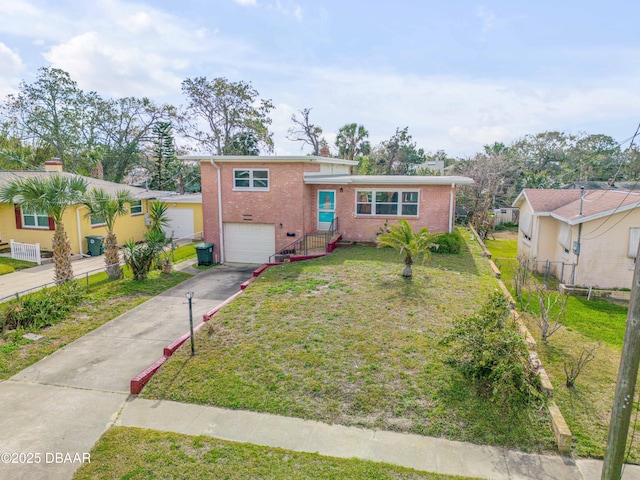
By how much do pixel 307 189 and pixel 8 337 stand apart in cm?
1189

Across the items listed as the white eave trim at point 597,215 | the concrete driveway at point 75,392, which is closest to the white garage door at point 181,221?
the concrete driveway at point 75,392

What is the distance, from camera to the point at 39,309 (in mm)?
10914

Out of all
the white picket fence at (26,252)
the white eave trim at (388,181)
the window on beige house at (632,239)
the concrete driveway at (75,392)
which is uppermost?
the white eave trim at (388,181)

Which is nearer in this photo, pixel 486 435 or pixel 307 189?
pixel 486 435

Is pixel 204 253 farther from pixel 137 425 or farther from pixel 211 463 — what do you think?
pixel 211 463

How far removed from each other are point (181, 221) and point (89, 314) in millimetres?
14860

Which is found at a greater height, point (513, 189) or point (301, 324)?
point (513, 189)

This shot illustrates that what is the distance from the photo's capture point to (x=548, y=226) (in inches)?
702

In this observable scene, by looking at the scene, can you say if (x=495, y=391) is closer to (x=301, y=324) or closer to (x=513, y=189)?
(x=301, y=324)

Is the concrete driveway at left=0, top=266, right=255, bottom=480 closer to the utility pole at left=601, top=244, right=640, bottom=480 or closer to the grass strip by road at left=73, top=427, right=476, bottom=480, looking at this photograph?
the grass strip by road at left=73, top=427, right=476, bottom=480

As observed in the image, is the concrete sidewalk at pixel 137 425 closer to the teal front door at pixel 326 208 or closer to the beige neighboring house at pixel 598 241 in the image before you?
the beige neighboring house at pixel 598 241


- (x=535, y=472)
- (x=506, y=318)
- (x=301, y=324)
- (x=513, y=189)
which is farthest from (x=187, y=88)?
(x=535, y=472)

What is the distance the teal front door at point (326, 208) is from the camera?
19.1m

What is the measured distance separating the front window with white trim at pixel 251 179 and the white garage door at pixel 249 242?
1.68m
